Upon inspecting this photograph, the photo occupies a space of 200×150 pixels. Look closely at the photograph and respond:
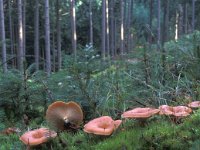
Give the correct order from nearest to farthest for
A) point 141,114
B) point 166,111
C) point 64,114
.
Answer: point 141,114 → point 166,111 → point 64,114

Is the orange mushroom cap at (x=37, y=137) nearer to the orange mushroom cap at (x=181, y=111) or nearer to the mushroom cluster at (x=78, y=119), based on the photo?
the mushroom cluster at (x=78, y=119)

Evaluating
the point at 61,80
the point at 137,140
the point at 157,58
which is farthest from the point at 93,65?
the point at 137,140

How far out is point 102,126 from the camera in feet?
13.5

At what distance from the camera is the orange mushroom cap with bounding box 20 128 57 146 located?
4.04 m

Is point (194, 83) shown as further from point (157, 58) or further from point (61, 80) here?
point (61, 80)

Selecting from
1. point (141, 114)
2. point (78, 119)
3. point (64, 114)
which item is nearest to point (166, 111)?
point (141, 114)

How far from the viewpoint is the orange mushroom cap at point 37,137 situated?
4.04 m

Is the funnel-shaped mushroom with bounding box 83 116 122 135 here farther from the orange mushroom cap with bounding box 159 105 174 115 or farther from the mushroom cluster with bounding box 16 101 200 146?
the orange mushroom cap with bounding box 159 105 174 115

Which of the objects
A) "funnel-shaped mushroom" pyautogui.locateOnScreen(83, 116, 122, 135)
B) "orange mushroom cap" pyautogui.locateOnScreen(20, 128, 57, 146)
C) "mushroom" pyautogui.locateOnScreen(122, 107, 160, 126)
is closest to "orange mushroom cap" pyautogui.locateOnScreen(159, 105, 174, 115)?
"mushroom" pyautogui.locateOnScreen(122, 107, 160, 126)

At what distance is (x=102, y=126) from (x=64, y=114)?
75cm

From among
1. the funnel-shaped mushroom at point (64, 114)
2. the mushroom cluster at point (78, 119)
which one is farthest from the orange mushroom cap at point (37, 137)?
the funnel-shaped mushroom at point (64, 114)

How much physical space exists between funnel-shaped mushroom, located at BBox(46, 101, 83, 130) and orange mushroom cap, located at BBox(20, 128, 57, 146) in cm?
33

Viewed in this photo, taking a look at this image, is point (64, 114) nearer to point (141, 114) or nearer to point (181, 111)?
point (141, 114)

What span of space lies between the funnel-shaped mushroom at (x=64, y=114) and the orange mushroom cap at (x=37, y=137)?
33 cm
